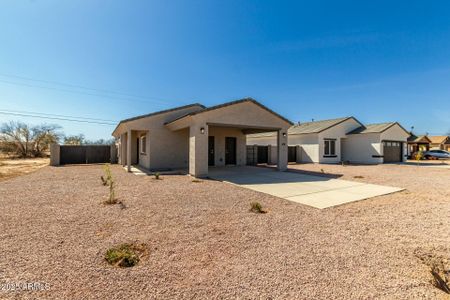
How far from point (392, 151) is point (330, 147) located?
719cm

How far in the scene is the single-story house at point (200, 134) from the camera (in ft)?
36.6

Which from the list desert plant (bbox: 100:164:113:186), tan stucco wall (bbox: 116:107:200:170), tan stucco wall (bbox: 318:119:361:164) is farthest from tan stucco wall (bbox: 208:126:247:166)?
tan stucco wall (bbox: 318:119:361:164)

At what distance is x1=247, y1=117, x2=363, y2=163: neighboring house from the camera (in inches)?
849

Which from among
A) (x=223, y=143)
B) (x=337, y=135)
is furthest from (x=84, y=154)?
(x=337, y=135)

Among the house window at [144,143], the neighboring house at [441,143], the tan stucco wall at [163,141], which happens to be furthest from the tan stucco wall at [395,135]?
the neighboring house at [441,143]

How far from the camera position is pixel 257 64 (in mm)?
16078

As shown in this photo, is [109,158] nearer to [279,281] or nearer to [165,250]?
[165,250]

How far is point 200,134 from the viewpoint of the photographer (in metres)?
11.0

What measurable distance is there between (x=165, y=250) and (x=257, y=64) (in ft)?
51.0

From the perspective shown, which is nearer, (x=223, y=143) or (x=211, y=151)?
(x=211, y=151)

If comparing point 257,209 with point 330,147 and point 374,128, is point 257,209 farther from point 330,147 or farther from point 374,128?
point 374,128

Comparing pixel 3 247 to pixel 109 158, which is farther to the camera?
pixel 109 158

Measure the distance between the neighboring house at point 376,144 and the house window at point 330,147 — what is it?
2.44 m

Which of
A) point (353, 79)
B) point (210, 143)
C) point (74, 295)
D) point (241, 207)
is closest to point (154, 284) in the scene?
point (74, 295)
